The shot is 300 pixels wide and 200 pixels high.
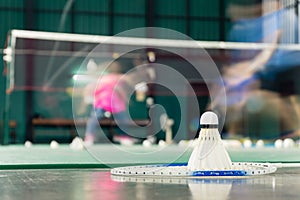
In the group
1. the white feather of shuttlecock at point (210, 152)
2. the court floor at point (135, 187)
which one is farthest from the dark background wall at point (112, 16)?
the white feather of shuttlecock at point (210, 152)

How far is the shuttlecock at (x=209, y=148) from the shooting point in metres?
5.61

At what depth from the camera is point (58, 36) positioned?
616 inches

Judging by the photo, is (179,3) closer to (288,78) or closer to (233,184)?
(288,78)

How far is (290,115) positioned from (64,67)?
23.9 ft

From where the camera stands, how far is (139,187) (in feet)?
14.4

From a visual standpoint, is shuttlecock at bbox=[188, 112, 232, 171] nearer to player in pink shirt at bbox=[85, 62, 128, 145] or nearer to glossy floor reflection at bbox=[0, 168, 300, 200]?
glossy floor reflection at bbox=[0, 168, 300, 200]


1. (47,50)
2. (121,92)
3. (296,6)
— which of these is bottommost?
(121,92)

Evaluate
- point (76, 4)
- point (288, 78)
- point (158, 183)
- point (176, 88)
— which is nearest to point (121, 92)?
point (176, 88)

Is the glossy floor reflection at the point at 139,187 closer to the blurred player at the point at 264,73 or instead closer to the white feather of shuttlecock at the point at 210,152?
the white feather of shuttlecock at the point at 210,152

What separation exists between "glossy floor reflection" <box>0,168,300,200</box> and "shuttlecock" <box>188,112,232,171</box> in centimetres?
50

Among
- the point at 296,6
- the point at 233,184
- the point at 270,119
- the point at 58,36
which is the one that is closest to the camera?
the point at 233,184

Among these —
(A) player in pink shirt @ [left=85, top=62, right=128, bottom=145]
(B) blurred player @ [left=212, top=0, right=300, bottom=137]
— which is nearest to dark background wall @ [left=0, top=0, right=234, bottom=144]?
(B) blurred player @ [left=212, top=0, right=300, bottom=137]

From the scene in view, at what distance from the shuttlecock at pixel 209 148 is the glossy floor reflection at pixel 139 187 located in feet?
1.65

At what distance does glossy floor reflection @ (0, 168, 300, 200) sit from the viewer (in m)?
3.81
